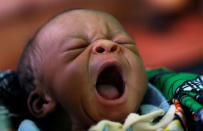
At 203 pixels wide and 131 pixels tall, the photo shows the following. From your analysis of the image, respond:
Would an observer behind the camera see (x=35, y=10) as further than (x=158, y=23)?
No

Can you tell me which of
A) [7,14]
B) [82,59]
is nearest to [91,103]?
[82,59]

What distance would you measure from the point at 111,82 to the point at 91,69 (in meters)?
0.10

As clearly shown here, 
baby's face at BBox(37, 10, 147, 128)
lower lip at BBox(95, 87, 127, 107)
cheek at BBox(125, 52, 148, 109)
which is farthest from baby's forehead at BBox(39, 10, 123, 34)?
lower lip at BBox(95, 87, 127, 107)

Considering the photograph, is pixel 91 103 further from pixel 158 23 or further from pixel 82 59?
pixel 158 23

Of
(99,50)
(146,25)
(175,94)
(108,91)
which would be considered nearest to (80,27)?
(99,50)

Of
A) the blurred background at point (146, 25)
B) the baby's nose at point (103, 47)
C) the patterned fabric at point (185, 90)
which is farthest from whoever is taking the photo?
the blurred background at point (146, 25)

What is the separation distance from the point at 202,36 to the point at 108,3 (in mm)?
925

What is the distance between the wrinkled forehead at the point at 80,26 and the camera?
93 cm

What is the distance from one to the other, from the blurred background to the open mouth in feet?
3.59

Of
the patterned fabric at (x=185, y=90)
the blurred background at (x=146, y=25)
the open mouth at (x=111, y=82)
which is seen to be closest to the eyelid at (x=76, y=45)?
the open mouth at (x=111, y=82)

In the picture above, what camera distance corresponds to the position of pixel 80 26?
37.1 inches

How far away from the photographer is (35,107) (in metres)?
0.97

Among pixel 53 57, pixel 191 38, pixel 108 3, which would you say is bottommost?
pixel 191 38

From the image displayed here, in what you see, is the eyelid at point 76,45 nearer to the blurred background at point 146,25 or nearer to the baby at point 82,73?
the baby at point 82,73
